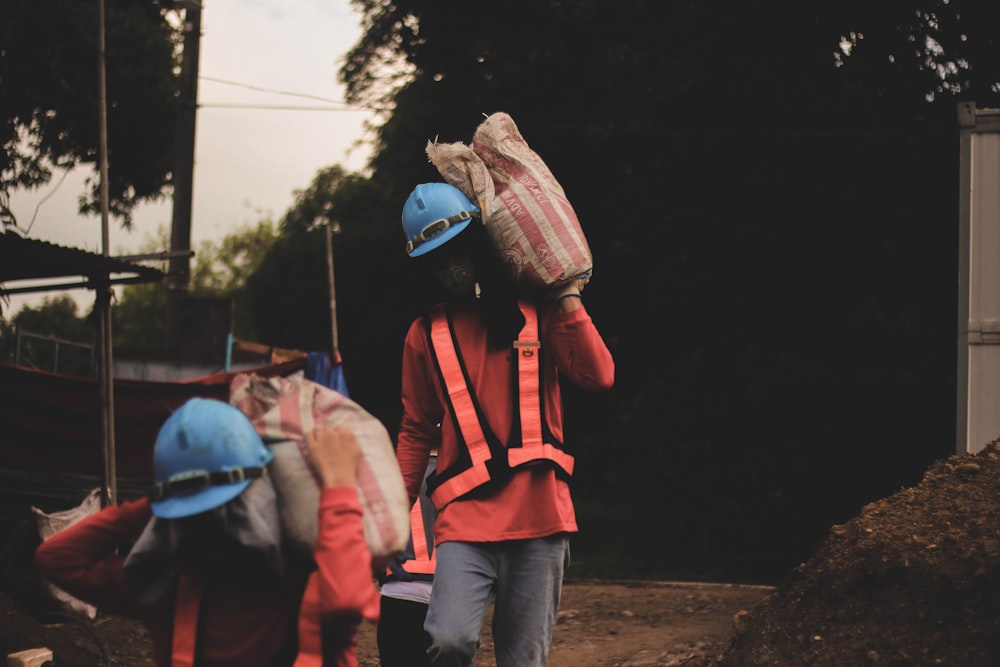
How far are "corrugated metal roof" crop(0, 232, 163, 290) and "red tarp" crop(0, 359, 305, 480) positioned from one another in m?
1.43

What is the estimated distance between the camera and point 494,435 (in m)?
3.62

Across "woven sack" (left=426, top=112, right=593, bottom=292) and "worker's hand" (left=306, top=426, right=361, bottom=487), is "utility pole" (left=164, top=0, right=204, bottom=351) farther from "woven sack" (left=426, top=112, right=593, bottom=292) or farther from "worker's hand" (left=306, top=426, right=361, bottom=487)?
"worker's hand" (left=306, top=426, right=361, bottom=487)

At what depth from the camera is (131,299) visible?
243 feet

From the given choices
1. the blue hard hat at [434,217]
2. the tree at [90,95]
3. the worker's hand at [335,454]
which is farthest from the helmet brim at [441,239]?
the tree at [90,95]

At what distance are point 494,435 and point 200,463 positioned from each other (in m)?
1.18

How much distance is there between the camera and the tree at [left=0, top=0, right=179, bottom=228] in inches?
580

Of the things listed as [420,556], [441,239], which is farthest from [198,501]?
[420,556]

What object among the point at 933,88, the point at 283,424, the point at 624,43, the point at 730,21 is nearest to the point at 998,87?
the point at 933,88

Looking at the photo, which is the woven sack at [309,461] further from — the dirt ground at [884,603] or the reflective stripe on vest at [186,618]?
the dirt ground at [884,603]

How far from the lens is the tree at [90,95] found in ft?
48.4

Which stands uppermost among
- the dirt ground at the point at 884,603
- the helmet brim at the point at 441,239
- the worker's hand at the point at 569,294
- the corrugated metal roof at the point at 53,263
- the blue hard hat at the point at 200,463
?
the corrugated metal roof at the point at 53,263

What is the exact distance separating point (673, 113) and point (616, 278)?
3577 millimetres

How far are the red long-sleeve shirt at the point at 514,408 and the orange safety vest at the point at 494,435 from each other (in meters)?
0.03

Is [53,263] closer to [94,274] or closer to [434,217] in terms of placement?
[94,274]
